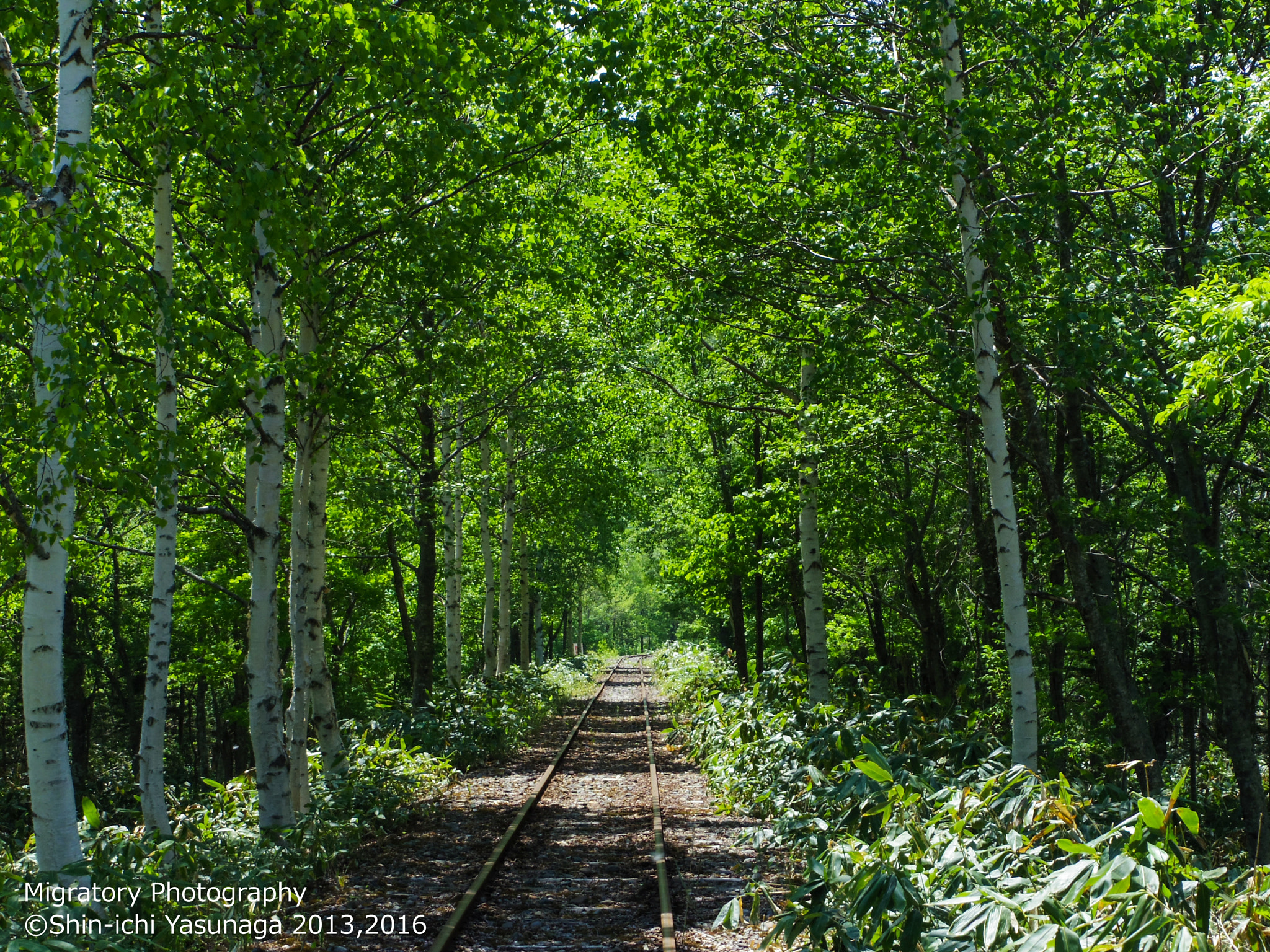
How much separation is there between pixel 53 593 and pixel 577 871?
5.24m

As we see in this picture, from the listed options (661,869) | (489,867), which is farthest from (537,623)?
(661,869)

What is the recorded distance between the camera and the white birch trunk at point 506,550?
19.7 meters

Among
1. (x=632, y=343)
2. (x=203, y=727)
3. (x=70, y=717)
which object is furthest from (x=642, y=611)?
(x=632, y=343)

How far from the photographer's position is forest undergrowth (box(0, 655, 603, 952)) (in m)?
4.93

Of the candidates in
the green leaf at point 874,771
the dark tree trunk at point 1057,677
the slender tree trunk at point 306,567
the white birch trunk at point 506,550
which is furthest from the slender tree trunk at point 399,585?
the green leaf at point 874,771

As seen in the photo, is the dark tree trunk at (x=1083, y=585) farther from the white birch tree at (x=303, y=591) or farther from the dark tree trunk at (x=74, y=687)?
the dark tree trunk at (x=74, y=687)

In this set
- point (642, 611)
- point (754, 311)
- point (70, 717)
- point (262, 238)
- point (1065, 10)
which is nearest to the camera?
point (262, 238)

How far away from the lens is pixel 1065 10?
8281 millimetres

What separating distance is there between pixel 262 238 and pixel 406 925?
5607 mm

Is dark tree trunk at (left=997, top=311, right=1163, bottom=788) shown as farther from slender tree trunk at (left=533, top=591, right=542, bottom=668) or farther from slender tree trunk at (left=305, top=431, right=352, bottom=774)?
slender tree trunk at (left=533, top=591, right=542, bottom=668)

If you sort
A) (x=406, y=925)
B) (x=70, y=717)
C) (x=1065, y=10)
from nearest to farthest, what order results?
1. (x=406, y=925)
2. (x=1065, y=10)
3. (x=70, y=717)

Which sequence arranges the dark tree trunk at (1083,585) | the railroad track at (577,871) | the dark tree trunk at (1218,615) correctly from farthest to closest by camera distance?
the dark tree trunk at (1218,615)
the dark tree trunk at (1083,585)
the railroad track at (577,871)

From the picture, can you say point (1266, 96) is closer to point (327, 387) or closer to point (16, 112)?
point (327, 387)

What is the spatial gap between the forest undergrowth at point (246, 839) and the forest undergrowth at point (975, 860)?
3.29 m
